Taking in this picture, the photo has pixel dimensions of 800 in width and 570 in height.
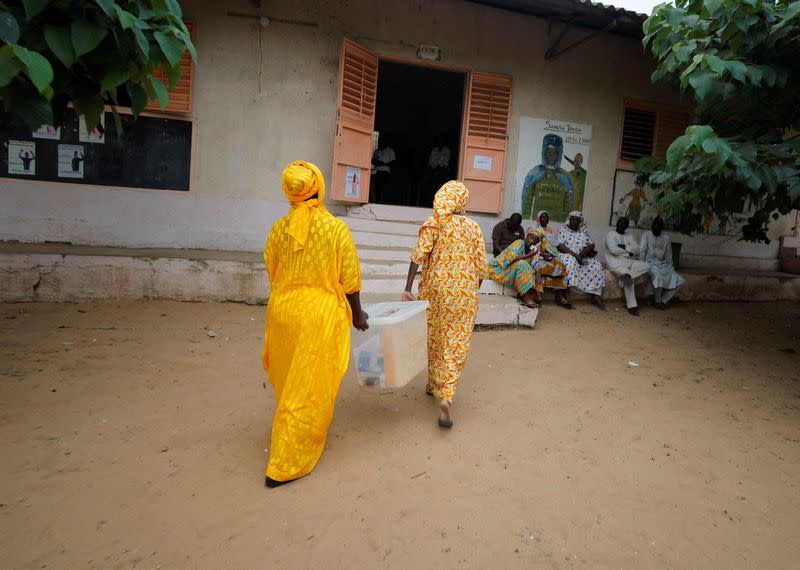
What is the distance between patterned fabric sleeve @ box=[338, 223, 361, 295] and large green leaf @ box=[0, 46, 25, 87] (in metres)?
1.47

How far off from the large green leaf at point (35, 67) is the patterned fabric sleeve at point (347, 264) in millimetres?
1423

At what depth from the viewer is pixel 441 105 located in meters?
11.4

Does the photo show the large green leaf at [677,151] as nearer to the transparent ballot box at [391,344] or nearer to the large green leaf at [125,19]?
the transparent ballot box at [391,344]

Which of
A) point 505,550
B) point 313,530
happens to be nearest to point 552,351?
point 505,550

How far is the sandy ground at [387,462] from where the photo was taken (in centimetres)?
229

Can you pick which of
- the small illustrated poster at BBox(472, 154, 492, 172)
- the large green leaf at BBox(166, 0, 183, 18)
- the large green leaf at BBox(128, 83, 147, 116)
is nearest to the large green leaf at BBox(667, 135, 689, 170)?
the large green leaf at BBox(166, 0, 183, 18)

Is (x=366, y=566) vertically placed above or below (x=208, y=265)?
below

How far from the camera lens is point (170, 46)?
1885 mm

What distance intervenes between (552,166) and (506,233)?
5.50 ft

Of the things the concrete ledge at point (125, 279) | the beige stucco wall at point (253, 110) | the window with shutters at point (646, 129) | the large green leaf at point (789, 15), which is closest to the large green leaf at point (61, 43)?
the large green leaf at point (789, 15)

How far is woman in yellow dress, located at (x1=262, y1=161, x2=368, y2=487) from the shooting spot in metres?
2.63

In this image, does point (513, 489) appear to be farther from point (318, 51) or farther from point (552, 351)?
point (318, 51)

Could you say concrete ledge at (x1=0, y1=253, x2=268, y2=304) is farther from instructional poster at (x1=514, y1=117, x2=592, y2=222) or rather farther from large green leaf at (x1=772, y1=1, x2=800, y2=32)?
large green leaf at (x1=772, y1=1, x2=800, y2=32)

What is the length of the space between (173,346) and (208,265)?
1254mm
